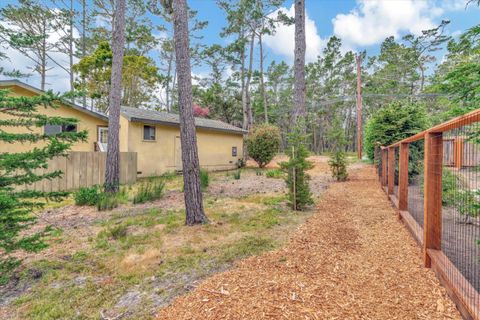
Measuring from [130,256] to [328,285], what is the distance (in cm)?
233

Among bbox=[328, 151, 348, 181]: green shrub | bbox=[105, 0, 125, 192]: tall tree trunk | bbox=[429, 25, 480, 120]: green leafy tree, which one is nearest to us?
bbox=[429, 25, 480, 120]: green leafy tree

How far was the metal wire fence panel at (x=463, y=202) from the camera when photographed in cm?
213

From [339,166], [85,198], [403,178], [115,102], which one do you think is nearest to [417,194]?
[403,178]

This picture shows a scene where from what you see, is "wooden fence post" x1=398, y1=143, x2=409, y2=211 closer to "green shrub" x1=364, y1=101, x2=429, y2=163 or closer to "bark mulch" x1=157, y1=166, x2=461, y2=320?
"bark mulch" x1=157, y1=166, x2=461, y2=320

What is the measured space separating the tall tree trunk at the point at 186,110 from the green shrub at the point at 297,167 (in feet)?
6.26

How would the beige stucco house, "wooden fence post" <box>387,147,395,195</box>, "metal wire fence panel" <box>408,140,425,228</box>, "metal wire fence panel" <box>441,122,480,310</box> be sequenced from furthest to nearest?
1. the beige stucco house
2. "wooden fence post" <box>387,147,395,195</box>
3. "metal wire fence panel" <box>408,140,425,228</box>
4. "metal wire fence panel" <box>441,122,480,310</box>

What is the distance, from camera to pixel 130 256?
3203 millimetres

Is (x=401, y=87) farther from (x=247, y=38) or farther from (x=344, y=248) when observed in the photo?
(x=344, y=248)

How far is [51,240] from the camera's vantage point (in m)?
3.84

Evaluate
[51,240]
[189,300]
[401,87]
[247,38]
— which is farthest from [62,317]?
[401,87]

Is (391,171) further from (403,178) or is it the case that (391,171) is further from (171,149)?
(171,149)

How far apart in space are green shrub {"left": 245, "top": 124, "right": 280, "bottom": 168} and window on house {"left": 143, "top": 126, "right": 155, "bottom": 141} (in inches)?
219

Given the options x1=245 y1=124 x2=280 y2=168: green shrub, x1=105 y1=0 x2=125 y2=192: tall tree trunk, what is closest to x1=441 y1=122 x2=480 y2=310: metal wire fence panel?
x1=105 y1=0 x2=125 y2=192: tall tree trunk

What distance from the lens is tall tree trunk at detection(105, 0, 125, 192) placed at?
22.7 ft
